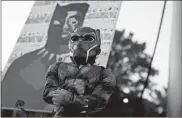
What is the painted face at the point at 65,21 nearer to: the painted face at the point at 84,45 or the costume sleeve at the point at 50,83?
the painted face at the point at 84,45

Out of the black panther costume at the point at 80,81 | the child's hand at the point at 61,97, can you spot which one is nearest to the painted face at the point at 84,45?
the black panther costume at the point at 80,81

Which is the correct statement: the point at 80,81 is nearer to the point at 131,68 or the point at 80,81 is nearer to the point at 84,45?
the point at 84,45

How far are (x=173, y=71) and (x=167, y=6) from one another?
0.53 m

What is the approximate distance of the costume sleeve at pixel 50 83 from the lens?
84.8 inches

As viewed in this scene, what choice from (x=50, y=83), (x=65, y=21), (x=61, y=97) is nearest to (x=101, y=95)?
(x=61, y=97)

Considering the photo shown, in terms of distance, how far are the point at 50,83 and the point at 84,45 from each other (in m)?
0.36

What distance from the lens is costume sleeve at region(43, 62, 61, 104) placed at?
2154 millimetres

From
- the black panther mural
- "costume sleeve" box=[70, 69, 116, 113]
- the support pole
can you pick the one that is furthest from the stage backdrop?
the support pole

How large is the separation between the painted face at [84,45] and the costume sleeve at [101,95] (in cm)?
16

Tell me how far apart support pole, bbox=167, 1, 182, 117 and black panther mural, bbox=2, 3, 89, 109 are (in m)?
0.71

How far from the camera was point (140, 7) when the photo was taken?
8.11ft

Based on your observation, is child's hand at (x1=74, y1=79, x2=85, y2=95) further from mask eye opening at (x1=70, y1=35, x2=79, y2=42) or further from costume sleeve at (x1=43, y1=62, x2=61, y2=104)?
mask eye opening at (x1=70, y1=35, x2=79, y2=42)

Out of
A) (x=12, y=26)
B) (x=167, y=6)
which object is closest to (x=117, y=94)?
(x=167, y=6)

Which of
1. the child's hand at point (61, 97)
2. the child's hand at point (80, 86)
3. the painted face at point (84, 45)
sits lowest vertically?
the child's hand at point (61, 97)
